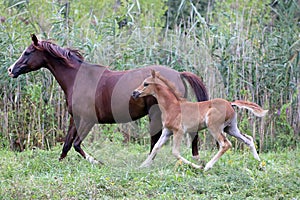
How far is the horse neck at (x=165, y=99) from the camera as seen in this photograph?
7.17 meters

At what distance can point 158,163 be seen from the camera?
7.29m

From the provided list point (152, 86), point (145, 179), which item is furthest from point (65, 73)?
point (145, 179)

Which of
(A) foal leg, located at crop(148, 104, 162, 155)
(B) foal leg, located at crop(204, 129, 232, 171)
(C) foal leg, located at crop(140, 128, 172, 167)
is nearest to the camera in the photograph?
(B) foal leg, located at crop(204, 129, 232, 171)

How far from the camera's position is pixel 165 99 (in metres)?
7.21

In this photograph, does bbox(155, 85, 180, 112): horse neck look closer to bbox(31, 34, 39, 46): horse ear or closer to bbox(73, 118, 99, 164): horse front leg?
bbox(73, 118, 99, 164): horse front leg

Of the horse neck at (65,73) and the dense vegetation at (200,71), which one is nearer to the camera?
the horse neck at (65,73)

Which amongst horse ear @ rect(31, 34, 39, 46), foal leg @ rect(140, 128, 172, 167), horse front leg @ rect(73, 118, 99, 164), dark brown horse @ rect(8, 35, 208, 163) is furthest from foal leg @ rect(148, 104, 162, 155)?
horse ear @ rect(31, 34, 39, 46)

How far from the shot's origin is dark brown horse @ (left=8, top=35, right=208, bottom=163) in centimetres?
760

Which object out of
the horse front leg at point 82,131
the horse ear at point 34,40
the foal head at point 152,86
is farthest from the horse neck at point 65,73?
the foal head at point 152,86

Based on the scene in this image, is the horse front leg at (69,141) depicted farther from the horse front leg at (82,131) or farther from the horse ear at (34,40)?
the horse ear at (34,40)

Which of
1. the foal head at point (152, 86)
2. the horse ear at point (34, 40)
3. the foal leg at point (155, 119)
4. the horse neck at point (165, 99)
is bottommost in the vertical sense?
the foal leg at point (155, 119)

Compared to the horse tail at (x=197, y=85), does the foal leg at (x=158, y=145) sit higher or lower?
lower

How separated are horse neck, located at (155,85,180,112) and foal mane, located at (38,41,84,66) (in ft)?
4.61

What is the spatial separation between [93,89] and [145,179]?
2.06 m
